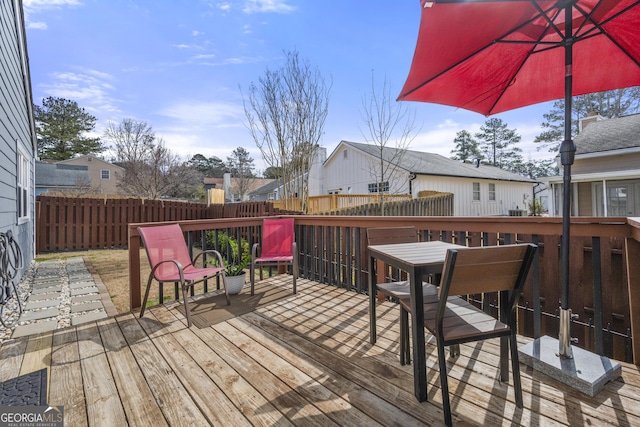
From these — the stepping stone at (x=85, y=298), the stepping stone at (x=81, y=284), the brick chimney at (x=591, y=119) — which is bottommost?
the stepping stone at (x=85, y=298)

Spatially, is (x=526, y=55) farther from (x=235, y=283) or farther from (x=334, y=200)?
(x=334, y=200)

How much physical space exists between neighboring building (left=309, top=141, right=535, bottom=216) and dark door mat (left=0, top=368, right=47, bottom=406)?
480 inches

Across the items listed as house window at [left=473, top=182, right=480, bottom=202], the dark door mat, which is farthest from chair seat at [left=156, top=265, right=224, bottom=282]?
house window at [left=473, top=182, right=480, bottom=202]

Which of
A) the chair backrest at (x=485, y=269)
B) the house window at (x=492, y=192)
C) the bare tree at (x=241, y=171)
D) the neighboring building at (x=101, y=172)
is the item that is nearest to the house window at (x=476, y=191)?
the house window at (x=492, y=192)

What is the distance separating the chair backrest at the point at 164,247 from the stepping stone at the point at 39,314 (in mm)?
1470

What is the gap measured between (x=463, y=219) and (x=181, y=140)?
21595 mm

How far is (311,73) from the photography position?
9.00 m

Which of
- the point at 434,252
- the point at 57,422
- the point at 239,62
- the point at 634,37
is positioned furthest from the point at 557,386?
the point at 239,62

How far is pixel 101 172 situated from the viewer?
85.6 feet

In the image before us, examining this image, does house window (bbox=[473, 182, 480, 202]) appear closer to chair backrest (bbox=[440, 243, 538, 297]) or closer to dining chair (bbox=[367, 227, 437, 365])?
dining chair (bbox=[367, 227, 437, 365])

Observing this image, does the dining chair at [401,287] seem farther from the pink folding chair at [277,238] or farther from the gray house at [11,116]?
the gray house at [11,116]

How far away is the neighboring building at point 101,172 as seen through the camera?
82.4 ft

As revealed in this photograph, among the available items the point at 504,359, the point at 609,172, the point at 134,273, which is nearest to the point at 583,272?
the point at 504,359

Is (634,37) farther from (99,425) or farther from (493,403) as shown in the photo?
(99,425)
